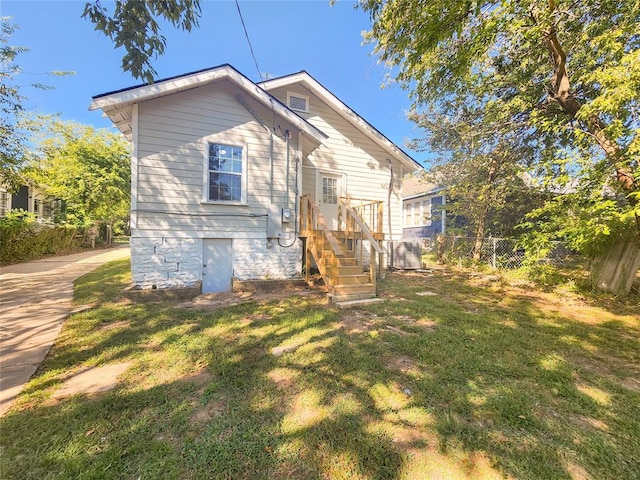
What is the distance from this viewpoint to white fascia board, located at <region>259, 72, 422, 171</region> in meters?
8.81

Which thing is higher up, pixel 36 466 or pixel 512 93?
pixel 512 93

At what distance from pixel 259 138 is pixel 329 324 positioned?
5252mm

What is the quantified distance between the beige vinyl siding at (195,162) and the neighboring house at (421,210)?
12.5m

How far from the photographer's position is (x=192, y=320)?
480 cm

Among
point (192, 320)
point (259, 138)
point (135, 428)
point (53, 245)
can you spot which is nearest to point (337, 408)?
point (135, 428)

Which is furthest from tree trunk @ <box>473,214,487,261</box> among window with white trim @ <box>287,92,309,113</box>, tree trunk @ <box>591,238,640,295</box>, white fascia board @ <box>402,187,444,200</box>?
window with white trim @ <box>287,92,309,113</box>

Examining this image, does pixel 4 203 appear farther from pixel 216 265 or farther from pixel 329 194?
pixel 329 194

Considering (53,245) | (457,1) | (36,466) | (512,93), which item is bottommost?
(36,466)

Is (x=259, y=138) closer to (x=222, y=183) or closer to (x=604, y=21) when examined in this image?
(x=222, y=183)

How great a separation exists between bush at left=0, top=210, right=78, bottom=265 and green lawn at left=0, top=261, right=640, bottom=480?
1032 centimetres

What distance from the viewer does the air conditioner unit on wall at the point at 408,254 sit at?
422 inches

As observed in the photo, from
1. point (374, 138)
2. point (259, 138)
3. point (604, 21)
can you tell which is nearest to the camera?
point (604, 21)

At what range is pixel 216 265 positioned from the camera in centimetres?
709

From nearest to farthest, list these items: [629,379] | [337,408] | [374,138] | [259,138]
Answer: [337,408]
[629,379]
[259,138]
[374,138]
